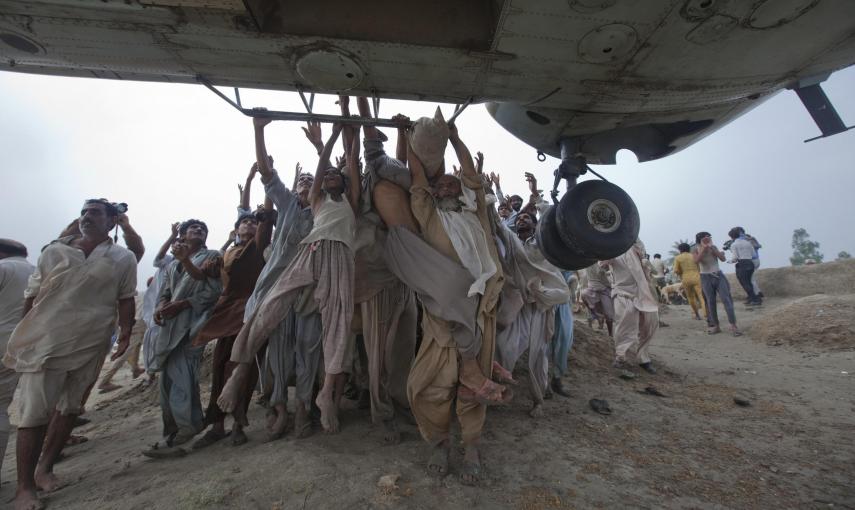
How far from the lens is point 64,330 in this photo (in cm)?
261

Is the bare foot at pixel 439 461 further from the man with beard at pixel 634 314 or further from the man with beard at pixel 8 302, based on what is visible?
the man with beard at pixel 634 314

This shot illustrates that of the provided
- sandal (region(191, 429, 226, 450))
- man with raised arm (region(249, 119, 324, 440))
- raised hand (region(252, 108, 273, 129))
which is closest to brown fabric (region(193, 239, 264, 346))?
man with raised arm (region(249, 119, 324, 440))

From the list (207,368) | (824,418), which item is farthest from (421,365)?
(207,368)

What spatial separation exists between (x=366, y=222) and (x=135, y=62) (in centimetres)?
→ 202

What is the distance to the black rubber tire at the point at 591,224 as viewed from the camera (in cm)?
307

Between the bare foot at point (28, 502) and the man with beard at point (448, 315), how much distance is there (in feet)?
8.30

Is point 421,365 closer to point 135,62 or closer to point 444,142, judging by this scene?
point 444,142

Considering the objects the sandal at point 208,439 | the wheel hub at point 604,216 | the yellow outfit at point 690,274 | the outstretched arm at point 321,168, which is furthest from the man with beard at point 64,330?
the yellow outfit at point 690,274

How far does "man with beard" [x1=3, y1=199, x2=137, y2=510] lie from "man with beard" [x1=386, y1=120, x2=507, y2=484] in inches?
90.9

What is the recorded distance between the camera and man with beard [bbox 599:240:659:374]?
194 inches

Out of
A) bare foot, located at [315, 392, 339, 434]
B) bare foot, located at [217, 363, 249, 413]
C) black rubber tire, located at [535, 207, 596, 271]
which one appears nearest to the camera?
bare foot, located at [315, 392, 339, 434]

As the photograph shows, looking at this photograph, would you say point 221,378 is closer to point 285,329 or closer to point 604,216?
point 285,329

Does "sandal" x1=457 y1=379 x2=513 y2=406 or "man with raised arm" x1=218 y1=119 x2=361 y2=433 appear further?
"man with raised arm" x1=218 y1=119 x2=361 y2=433

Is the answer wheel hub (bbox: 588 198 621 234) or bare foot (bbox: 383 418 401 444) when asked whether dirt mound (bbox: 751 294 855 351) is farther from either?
bare foot (bbox: 383 418 401 444)
